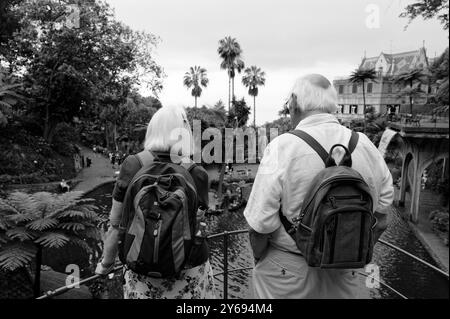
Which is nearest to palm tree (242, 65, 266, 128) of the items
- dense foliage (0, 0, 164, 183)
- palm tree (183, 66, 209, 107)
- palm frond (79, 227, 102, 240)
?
palm tree (183, 66, 209, 107)

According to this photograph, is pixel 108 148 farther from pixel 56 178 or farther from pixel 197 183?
pixel 197 183

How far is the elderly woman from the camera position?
1.99 m

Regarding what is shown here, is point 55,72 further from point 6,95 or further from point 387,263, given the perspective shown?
point 387,263

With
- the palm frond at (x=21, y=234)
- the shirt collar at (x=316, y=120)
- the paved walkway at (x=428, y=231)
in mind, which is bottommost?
the paved walkway at (x=428, y=231)

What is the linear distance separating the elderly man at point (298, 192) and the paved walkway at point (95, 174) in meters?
17.8

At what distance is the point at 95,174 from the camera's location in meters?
24.5

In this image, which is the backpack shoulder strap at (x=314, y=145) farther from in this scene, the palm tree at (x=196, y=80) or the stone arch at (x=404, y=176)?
the palm tree at (x=196, y=80)

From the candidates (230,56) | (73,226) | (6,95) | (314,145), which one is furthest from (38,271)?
(230,56)

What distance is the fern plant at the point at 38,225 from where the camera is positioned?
4270mm

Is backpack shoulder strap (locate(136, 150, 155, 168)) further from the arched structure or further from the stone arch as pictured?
the stone arch

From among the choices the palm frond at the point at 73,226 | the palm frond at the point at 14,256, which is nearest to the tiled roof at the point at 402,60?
the palm frond at the point at 73,226
